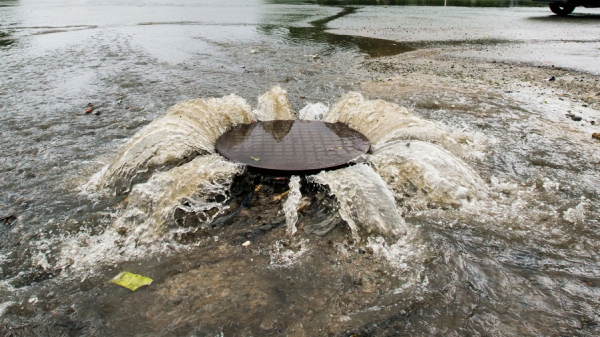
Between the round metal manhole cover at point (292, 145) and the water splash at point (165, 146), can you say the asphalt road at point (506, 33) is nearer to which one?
the round metal manhole cover at point (292, 145)

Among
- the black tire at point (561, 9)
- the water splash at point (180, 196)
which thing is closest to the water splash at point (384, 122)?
the water splash at point (180, 196)

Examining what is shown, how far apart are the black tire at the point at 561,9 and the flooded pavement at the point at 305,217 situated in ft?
48.2

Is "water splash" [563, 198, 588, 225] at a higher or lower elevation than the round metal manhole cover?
lower

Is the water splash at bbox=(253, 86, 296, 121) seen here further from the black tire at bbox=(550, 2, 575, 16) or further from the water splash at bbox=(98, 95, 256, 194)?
the black tire at bbox=(550, 2, 575, 16)

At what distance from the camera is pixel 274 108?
533 centimetres

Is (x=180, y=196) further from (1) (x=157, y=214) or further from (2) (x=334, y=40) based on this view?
(2) (x=334, y=40)

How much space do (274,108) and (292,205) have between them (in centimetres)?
225

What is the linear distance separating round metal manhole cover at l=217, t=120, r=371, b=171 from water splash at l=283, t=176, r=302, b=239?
141mm

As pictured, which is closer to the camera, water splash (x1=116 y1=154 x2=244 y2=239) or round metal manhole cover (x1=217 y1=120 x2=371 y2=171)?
water splash (x1=116 y1=154 x2=244 y2=239)

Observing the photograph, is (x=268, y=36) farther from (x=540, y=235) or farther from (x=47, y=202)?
(x=540, y=235)

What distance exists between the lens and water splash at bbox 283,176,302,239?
3.21 m

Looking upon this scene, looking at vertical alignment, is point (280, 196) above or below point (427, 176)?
below

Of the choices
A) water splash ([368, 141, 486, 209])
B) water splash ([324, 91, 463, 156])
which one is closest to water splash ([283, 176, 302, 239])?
water splash ([368, 141, 486, 209])

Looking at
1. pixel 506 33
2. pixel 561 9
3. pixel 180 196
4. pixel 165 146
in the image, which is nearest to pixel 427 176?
pixel 180 196
